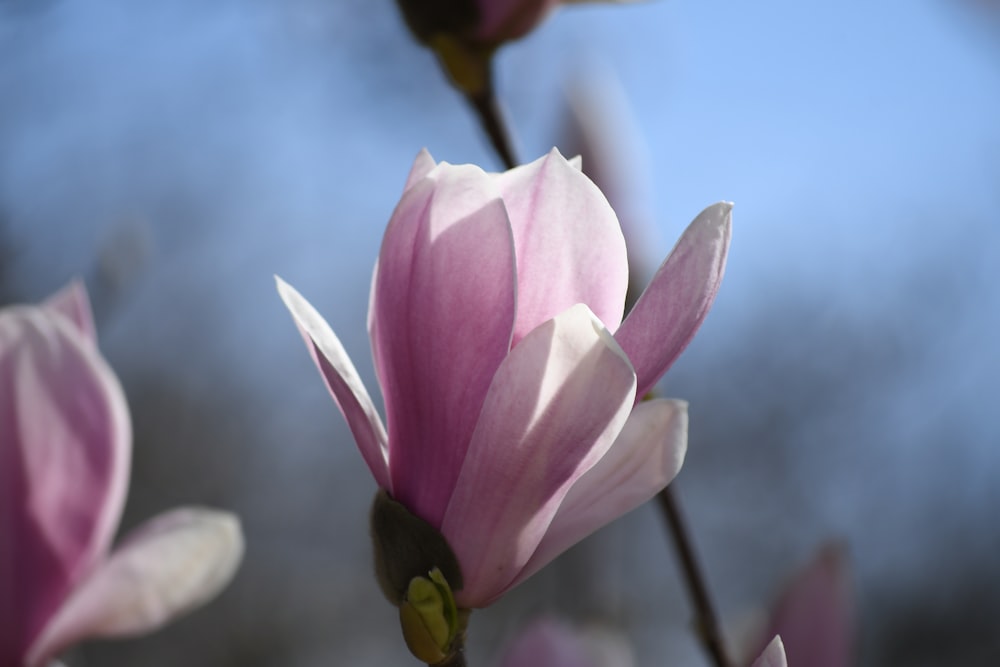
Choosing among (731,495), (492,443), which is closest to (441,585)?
(492,443)

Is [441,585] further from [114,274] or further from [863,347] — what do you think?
[863,347]

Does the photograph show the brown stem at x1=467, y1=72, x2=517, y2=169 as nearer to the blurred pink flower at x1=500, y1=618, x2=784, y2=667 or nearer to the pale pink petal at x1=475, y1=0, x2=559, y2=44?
the pale pink petal at x1=475, y1=0, x2=559, y2=44

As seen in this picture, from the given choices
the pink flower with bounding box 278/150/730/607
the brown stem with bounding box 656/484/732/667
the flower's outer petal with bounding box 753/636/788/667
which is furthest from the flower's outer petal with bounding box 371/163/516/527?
the brown stem with bounding box 656/484/732/667

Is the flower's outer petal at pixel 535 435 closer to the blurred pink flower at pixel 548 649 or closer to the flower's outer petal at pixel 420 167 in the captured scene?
the flower's outer petal at pixel 420 167

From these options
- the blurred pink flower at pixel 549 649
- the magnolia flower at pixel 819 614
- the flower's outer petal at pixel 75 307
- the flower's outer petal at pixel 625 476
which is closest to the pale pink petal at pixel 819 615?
the magnolia flower at pixel 819 614

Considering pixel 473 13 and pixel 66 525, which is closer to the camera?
pixel 66 525
